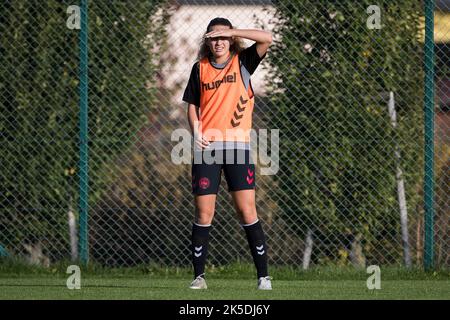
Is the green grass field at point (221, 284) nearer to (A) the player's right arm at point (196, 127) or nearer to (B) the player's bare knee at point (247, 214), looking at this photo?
(B) the player's bare knee at point (247, 214)

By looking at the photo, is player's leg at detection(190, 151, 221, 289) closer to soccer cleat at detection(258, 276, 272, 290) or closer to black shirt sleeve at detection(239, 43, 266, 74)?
soccer cleat at detection(258, 276, 272, 290)

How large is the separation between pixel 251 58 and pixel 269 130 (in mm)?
1872

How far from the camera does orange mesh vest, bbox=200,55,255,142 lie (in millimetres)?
5715

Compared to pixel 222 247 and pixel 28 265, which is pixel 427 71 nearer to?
pixel 222 247

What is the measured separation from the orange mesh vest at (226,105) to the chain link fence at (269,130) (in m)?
1.76

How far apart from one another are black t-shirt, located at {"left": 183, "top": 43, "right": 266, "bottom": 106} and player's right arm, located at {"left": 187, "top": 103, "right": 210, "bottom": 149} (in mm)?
46

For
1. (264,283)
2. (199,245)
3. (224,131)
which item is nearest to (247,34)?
(224,131)

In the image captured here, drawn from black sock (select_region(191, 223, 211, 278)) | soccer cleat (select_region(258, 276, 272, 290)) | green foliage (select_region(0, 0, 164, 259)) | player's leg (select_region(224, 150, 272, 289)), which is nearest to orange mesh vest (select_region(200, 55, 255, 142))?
player's leg (select_region(224, 150, 272, 289))

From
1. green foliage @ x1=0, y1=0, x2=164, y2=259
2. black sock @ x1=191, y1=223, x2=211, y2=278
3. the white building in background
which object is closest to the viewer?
black sock @ x1=191, y1=223, x2=211, y2=278

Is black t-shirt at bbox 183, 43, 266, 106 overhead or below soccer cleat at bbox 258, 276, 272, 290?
overhead

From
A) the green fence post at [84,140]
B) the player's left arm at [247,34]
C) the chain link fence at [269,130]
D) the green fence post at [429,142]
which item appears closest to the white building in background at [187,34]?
the chain link fence at [269,130]

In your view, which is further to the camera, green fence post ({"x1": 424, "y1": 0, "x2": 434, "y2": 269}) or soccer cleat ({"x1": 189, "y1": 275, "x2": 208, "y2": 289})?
green fence post ({"x1": 424, "y1": 0, "x2": 434, "y2": 269})

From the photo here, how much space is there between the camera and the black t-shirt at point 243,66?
19.0 ft

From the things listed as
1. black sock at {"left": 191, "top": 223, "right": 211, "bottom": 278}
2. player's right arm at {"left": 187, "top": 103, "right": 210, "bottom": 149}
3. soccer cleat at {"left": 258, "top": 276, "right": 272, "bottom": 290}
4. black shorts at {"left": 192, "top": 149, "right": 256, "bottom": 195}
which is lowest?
soccer cleat at {"left": 258, "top": 276, "right": 272, "bottom": 290}
